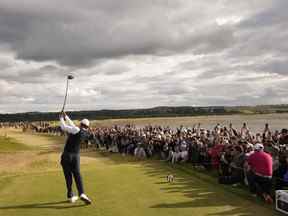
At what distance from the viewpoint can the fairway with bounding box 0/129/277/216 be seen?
406 inches

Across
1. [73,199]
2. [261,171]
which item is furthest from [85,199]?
[261,171]

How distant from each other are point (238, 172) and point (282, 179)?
2.09 metres

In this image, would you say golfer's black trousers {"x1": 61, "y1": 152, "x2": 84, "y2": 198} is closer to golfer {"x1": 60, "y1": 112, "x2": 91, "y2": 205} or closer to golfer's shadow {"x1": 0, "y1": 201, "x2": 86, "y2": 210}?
golfer {"x1": 60, "y1": 112, "x2": 91, "y2": 205}

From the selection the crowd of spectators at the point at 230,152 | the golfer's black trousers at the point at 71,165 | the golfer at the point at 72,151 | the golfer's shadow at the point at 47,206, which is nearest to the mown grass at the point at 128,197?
the golfer's shadow at the point at 47,206

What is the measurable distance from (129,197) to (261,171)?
377 centimetres

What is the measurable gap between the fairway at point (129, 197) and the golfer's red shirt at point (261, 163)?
81 cm

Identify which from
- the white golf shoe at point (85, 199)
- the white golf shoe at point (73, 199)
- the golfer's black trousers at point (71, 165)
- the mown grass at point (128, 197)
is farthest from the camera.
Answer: the white golf shoe at point (73, 199)

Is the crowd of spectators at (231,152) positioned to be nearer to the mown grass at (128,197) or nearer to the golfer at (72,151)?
the mown grass at (128,197)

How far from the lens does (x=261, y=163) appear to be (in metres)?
12.0

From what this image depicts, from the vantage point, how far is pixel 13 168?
78.0 ft

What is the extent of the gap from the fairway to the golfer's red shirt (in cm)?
81

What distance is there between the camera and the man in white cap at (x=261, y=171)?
39.2ft

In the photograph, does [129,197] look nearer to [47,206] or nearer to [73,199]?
[73,199]

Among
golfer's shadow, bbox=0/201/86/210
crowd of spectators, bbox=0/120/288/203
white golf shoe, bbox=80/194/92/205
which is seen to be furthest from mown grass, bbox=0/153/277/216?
crowd of spectators, bbox=0/120/288/203
